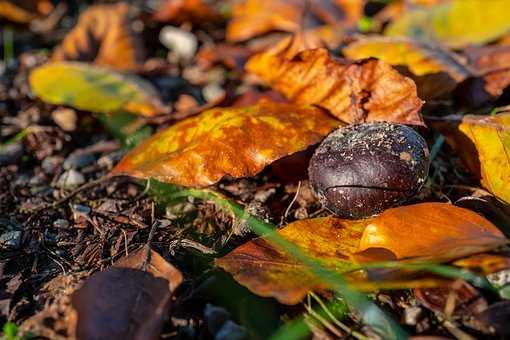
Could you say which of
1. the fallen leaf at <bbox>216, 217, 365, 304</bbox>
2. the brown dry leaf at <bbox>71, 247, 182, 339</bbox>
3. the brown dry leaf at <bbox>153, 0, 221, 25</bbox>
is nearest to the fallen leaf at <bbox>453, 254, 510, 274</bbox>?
the fallen leaf at <bbox>216, 217, 365, 304</bbox>

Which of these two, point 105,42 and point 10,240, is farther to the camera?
point 105,42

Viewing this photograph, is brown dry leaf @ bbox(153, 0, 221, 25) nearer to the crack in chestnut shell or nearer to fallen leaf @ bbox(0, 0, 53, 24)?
fallen leaf @ bbox(0, 0, 53, 24)

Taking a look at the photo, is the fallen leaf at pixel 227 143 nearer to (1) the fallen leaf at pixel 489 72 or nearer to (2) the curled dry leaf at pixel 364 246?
(2) the curled dry leaf at pixel 364 246

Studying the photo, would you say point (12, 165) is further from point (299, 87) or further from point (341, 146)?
point (341, 146)

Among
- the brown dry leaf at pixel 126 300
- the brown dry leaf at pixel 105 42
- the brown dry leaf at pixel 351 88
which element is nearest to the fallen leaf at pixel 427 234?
the brown dry leaf at pixel 351 88

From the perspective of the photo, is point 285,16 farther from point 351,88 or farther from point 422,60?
point 351,88

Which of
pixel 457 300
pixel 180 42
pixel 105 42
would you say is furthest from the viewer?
pixel 180 42

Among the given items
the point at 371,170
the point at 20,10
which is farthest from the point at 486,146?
the point at 20,10
